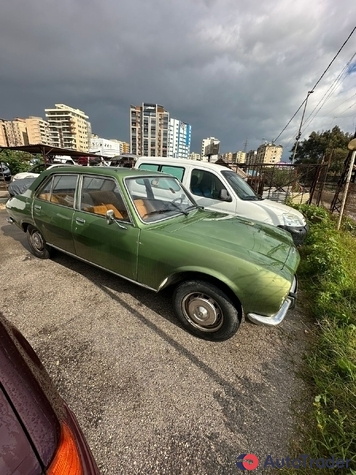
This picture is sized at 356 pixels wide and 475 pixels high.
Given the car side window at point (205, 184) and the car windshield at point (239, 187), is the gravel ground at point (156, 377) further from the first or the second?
the car side window at point (205, 184)

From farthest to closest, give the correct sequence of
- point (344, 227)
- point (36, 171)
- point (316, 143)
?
point (316, 143)
point (36, 171)
point (344, 227)

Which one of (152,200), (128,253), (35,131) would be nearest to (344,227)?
(152,200)

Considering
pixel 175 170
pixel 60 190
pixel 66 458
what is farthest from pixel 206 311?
pixel 175 170

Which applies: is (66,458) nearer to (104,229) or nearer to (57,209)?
(104,229)

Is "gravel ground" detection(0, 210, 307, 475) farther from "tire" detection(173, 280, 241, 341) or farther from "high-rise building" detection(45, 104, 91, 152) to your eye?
"high-rise building" detection(45, 104, 91, 152)

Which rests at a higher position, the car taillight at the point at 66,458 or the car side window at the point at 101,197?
the car side window at the point at 101,197

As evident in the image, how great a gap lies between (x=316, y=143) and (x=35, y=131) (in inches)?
3798

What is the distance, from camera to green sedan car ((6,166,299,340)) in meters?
1.98

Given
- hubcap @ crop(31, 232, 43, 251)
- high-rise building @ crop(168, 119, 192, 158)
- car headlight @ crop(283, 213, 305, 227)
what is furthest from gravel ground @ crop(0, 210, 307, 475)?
high-rise building @ crop(168, 119, 192, 158)

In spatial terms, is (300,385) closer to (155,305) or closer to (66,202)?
(155,305)

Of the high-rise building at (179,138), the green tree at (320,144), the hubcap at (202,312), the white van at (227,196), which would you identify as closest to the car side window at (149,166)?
the white van at (227,196)

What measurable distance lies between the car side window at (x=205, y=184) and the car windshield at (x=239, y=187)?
0.83 feet

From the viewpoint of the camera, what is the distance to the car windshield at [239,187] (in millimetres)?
4554

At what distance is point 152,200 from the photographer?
295 centimetres
